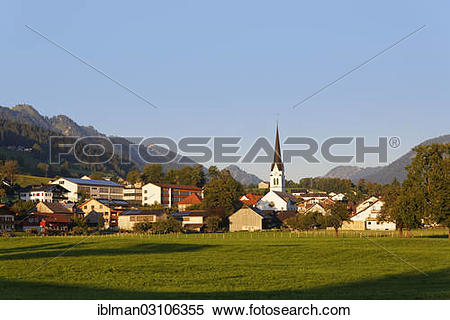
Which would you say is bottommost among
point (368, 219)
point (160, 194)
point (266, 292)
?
point (368, 219)

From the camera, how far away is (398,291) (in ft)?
85.5

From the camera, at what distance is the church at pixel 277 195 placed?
15650 centimetres

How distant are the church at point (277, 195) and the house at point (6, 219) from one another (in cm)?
6809

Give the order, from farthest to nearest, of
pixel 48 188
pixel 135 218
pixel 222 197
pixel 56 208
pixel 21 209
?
pixel 48 188 < pixel 222 197 < pixel 56 208 < pixel 135 218 < pixel 21 209

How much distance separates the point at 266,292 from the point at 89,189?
158765 mm

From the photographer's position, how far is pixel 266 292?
26.1 meters

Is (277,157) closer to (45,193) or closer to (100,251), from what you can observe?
(45,193)

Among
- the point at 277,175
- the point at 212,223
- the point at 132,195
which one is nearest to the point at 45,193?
the point at 132,195

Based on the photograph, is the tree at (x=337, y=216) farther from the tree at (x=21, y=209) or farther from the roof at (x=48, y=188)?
the roof at (x=48, y=188)

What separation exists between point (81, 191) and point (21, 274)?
464ft
